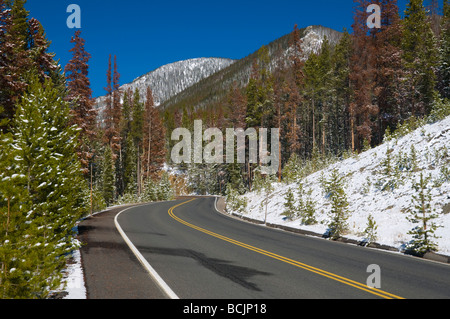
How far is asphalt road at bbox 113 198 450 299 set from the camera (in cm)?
561

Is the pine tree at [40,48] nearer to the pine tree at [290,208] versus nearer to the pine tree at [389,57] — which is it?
the pine tree at [290,208]

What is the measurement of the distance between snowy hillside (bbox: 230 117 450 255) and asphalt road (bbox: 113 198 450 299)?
2311 millimetres

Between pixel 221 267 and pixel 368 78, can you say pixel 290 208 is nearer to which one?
pixel 221 267

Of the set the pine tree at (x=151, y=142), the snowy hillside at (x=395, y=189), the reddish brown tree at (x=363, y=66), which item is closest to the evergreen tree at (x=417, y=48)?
the reddish brown tree at (x=363, y=66)

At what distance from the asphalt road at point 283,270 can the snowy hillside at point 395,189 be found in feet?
7.58

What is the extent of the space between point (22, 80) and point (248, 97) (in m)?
35.0

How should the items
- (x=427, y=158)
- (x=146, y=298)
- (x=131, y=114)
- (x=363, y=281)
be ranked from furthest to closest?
(x=131, y=114)
(x=427, y=158)
(x=363, y=281)
(x=146, y=298)

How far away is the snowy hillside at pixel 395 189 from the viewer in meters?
11.3

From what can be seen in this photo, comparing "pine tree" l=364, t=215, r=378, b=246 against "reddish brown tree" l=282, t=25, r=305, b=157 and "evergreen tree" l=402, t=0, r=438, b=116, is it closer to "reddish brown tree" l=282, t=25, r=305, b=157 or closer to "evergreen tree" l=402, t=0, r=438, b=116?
"evergreen tree" l=402, t=0, r=438, b=116

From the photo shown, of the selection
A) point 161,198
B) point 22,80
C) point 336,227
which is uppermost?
point 22,80

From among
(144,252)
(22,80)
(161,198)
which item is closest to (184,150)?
(161,198)

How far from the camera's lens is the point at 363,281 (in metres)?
6.41

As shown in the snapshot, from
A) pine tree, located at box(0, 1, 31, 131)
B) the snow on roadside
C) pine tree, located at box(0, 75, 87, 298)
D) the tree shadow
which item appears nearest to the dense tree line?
the tree shadow

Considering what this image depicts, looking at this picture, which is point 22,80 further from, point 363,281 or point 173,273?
point 363,281
